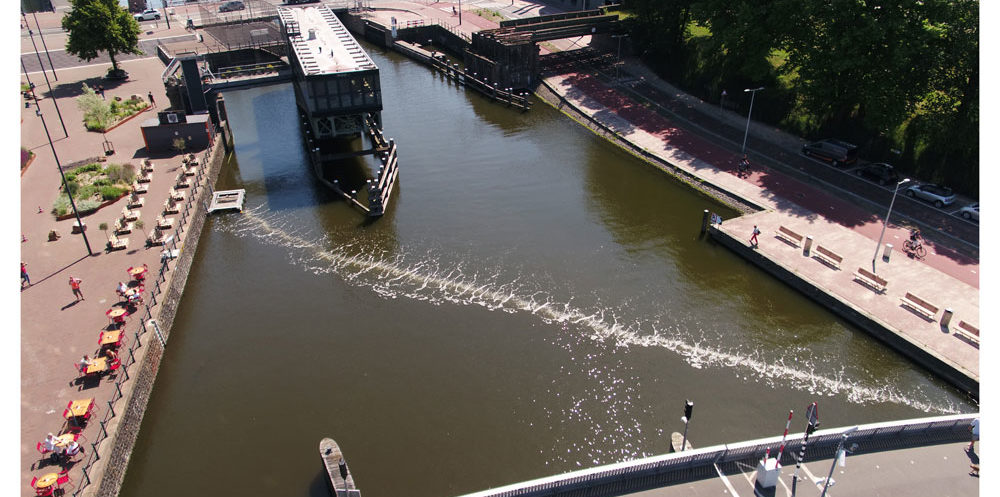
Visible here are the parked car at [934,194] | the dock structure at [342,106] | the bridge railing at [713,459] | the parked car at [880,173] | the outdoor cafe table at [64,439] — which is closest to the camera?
the bridge railing at [713,459]

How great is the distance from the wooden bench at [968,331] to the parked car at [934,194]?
47.6 feet

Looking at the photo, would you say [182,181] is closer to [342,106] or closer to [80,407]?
[342,106]

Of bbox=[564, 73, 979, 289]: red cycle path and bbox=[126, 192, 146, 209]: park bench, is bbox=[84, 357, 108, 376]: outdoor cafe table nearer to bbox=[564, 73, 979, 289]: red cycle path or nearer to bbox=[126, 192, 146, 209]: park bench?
bbox=[126, 192, 146, 209]: park bench

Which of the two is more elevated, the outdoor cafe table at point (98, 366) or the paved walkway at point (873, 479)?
the outdoor cafe table at point (98, 366)

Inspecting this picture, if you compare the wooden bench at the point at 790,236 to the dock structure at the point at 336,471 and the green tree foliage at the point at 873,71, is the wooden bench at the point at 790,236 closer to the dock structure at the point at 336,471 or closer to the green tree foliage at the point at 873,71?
the green tree foliage at the point at 873,71

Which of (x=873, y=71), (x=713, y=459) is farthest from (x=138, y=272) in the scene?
(x=873, y=71)

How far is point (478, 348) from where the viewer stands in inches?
1341

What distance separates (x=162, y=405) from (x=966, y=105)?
53.7 meters

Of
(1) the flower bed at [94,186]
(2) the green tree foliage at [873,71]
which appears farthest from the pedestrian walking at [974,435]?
(1) the flower bed at [94,186]

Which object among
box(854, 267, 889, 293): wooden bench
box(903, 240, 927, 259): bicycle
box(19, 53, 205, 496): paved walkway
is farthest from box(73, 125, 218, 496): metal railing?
box(903, 240, 927, 259): bicycle

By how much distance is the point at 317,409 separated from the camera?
30.5m

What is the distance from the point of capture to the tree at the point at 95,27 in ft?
234

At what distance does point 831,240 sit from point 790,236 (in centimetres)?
267

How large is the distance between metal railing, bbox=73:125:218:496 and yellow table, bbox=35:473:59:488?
899 mm
